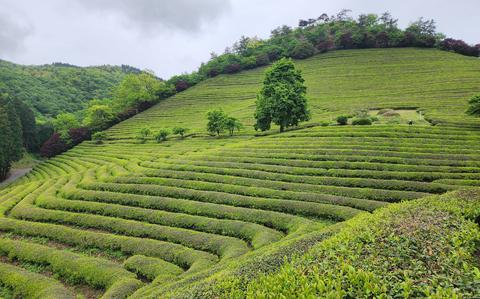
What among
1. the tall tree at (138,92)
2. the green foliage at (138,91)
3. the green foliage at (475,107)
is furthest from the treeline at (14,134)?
the green foliage at (475,107)

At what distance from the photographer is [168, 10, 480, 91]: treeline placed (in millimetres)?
98125

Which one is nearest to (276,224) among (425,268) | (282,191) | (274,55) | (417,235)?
(282,191)

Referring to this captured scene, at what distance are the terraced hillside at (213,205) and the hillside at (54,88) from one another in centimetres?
7534

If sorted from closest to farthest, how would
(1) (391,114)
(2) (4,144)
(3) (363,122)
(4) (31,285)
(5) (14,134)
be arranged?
(4) (31,285) → (3) (363,122) → (1) (391,114) → (2) (4,144) → (5) (14,134)

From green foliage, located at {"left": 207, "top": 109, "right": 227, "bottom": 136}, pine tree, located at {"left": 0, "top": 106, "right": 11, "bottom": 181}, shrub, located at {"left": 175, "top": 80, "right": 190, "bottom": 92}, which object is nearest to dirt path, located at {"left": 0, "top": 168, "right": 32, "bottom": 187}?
pine tree, located at {"left": 0, "top": 106, "right": 11, "bottom": 181}

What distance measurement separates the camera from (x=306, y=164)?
29297mm

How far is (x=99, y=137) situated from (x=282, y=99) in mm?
43650

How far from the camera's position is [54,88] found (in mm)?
116750

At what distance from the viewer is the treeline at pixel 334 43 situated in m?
98.1

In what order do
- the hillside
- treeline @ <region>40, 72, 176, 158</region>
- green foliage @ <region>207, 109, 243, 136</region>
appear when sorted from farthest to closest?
the hillside, treeline @ <region>40, 72, 176, 158</region>, green foliage @ <region>207, 109, 243, 136</region>

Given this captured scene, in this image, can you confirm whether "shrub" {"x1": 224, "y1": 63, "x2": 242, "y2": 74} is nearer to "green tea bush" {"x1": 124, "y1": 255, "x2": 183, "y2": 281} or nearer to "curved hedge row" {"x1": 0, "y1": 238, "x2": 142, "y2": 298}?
"curved hedge row" {"x1": 0, "y1": 238, "x2": 142, "y2": 298}

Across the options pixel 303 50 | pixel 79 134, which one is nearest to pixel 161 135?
pixel 79 134

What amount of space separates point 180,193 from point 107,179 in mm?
10474

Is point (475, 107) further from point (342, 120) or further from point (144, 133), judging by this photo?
point (144, 133)
